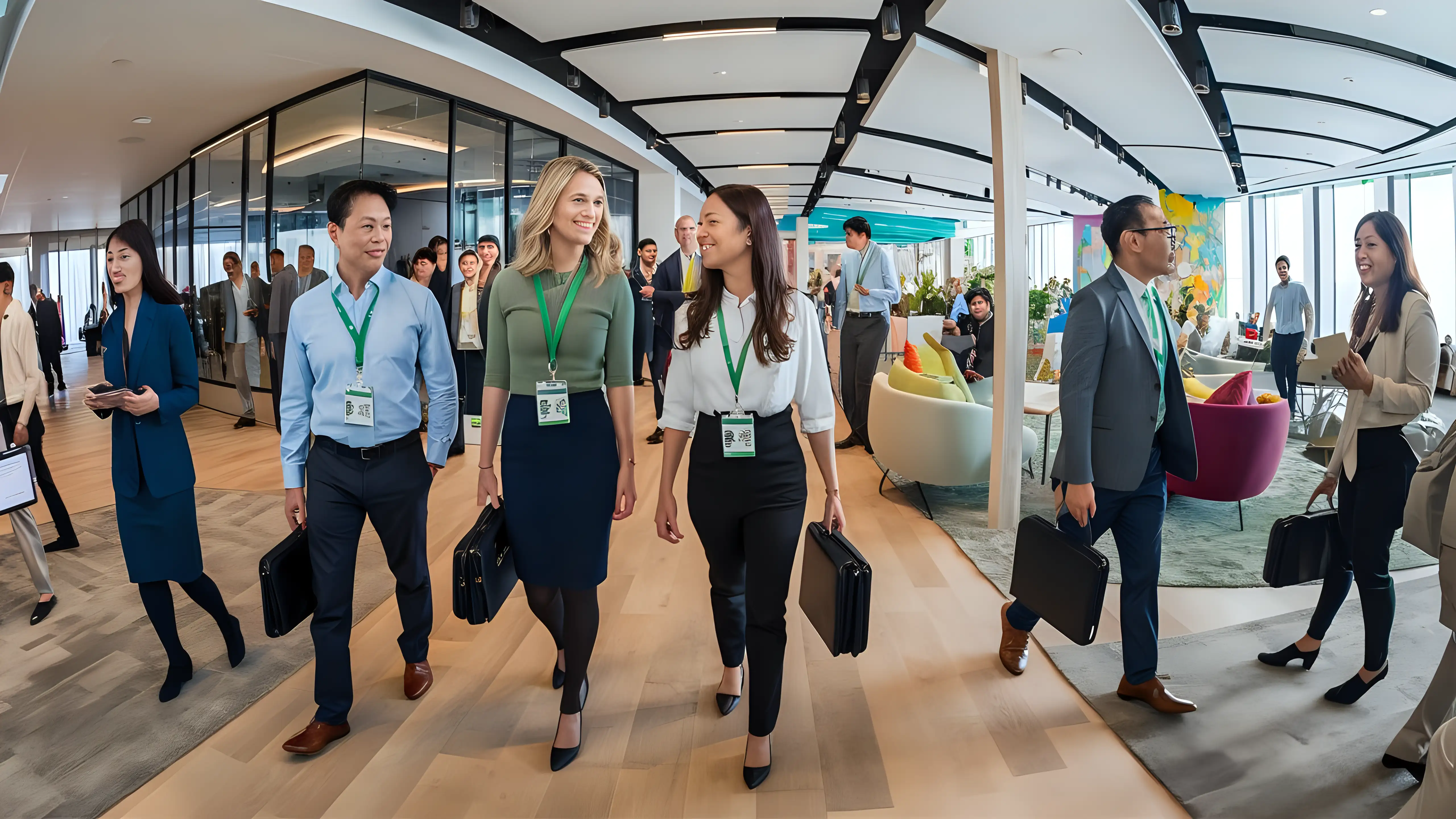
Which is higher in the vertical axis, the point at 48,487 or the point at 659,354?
the point at 659,354

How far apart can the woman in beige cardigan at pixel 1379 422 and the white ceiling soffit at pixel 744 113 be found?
6.33 m

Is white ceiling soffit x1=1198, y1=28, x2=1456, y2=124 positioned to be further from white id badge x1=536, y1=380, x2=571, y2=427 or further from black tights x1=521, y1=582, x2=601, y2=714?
black tights x1=521, y1=582, x2=601, y2=714

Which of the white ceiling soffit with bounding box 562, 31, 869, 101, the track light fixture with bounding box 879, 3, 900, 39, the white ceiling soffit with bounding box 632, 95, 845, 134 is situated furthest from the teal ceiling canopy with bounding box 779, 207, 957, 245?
the track light fixture with bounding box 879, 3, 900, 39

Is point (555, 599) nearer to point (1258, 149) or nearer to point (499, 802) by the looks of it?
point (499, 802)

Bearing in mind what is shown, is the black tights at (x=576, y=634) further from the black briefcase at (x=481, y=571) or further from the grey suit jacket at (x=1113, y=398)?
the grey suit jacket at (x=1113, y=398)

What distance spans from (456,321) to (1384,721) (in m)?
5.95

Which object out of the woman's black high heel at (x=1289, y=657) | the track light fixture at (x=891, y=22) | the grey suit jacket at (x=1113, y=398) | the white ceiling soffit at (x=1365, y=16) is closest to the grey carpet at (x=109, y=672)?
the grey suit jacket at (x=1113, y=398)

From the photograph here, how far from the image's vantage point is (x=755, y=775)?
203cm

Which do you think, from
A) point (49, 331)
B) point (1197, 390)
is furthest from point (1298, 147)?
point (49, 331)

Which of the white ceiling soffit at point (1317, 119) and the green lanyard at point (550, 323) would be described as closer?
the green lanyard at point (550, 323)

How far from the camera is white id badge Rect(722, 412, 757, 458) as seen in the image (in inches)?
75.5

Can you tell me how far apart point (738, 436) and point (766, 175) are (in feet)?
40.7

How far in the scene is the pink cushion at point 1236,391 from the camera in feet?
14.1

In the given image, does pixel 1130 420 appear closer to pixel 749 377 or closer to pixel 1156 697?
pixel 1156 697
